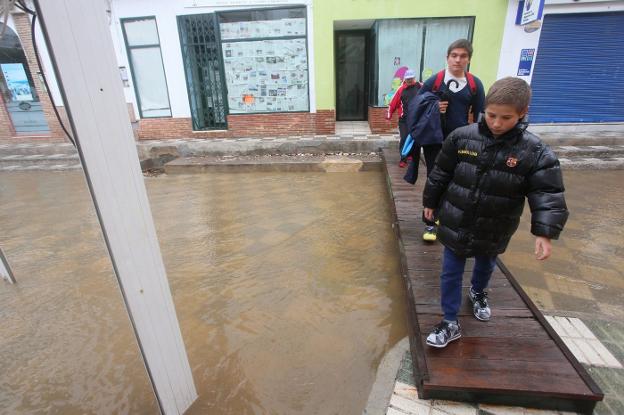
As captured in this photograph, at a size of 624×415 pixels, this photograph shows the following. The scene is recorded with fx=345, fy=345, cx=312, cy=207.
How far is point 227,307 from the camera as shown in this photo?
3.28 meters

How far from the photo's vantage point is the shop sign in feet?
27.2

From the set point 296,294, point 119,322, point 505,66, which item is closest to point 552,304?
point 296,294

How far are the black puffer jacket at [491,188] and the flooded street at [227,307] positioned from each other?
1.17 m

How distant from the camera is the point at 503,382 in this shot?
2.01m

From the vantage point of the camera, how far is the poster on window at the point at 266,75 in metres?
8.91

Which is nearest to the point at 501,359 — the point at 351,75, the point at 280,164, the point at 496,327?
the point at 496,327

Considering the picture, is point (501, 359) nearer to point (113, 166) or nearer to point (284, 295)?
point (284, 295)

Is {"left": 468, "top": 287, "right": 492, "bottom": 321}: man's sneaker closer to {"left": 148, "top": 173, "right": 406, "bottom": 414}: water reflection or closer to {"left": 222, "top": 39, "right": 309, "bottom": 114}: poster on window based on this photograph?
{"left": 148, "top": 173, "right": 406, "bottom": 414}: water reflection

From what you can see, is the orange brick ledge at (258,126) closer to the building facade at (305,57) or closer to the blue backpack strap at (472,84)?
the building facade at (305,57)

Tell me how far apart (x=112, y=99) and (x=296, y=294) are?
96.4 inches

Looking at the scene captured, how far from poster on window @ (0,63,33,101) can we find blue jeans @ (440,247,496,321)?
12290 mm

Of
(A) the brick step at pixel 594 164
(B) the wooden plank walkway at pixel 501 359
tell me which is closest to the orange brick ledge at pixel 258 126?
(A) the brick step at pixel 594 164

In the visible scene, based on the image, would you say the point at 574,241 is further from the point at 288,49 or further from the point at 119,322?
the point at 288,49

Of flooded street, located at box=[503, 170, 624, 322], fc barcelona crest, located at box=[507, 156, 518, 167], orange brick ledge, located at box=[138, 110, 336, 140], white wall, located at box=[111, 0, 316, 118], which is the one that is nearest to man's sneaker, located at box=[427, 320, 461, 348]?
fc barcelona crest, located at box=[507, 156, 518, 167]
